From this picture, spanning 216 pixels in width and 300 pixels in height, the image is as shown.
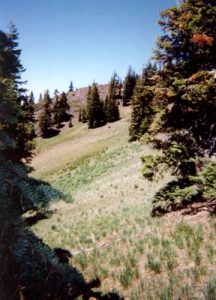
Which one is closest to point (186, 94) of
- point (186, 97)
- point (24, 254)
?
point (186, 97)

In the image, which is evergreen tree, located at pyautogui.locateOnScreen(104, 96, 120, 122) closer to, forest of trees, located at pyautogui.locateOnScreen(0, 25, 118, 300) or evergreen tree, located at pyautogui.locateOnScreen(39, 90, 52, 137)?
evergreen tree, located at pyautogui.locateOnScreen(39, 90, 52, 137)

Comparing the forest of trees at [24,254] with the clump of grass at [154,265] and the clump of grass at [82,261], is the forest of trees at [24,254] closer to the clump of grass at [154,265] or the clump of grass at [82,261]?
the clump of grass at [154,265]

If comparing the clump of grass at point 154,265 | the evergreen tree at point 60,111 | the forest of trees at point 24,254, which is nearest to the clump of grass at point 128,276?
the clump of grass at point 154,265

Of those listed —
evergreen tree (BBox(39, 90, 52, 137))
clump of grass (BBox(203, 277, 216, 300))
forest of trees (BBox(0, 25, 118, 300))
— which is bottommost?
evergreen tree (BBox(39, 90, 52, 137))

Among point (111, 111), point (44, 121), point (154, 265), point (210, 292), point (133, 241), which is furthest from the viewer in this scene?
point (44, 121)

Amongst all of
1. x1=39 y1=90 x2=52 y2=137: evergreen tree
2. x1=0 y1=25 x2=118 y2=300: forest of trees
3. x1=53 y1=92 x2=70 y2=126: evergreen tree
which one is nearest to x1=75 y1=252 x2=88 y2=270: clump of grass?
x1=0 y1=25 x2=118 y2=300: forest of trees

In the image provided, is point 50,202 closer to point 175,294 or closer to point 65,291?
point 65,291

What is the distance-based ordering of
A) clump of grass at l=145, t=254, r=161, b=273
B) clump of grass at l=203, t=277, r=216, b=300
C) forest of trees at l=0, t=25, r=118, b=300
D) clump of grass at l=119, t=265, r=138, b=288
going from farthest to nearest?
1. clump of grass at l=145, t=254, r=161, b=273
2. clump of grass at l=119, t=265, r=138, b=288
3. clump of grass at l=203, t=277, r=216, b=300
4. forest of trees at l=0, t=25, r=118, b=300

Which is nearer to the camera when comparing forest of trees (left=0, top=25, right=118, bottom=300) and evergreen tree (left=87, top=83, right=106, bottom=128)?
forest of trees (left=0, top=25, right=118, bottom=300)

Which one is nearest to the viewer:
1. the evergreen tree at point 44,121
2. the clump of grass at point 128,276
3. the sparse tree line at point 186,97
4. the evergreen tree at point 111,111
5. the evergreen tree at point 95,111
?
the clump of grass at point 128,276

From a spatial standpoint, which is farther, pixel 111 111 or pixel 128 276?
pixel 111 111

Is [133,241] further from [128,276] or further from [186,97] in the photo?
[186,97]

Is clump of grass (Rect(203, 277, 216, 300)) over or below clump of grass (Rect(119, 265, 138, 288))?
over

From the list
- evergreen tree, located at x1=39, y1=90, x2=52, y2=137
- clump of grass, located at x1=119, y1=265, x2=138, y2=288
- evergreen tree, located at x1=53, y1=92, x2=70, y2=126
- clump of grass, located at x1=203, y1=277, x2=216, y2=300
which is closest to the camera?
clump of grass, located at x1=203, y1=277, x2=216, y2=300
